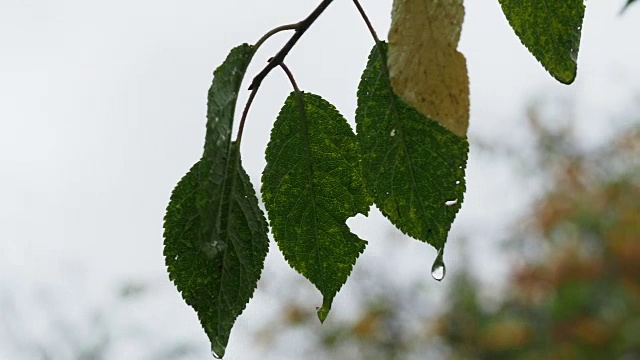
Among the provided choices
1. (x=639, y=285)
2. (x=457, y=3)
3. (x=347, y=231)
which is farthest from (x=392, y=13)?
(x=639, y=285)

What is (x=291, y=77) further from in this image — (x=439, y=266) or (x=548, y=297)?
(x=548, y=297)

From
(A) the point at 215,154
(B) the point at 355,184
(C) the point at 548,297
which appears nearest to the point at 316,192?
(B) the point at 355,184

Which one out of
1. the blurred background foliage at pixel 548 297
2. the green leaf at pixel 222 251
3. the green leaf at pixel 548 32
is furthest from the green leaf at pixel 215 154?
the blurred background foliage at pixel 548 297

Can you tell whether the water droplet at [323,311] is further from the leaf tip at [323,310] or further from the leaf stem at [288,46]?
the leaf stem at [288,46]

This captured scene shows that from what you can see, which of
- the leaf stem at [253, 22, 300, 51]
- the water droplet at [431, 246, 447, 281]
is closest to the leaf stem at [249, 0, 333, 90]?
the leaf stem at [253, 22, 300, 51]

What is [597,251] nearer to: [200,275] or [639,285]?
[639,285]
